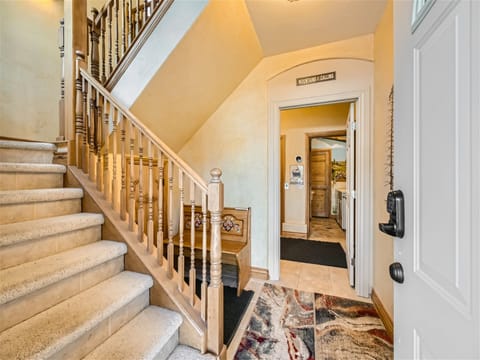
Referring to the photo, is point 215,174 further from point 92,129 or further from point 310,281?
point 310,281

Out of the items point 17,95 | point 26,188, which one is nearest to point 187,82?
point 26,188

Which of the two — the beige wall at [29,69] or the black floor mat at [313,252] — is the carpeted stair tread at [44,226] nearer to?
the beige wall at [29,69]

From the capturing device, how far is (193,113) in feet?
8.24

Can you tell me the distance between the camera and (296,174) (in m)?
4.45

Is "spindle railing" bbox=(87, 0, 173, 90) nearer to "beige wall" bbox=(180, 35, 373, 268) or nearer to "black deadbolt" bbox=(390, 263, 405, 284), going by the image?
"beige wall" bbox=(180, 35, 373, 268)

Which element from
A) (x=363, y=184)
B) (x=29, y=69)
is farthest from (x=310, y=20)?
(x=29, y=69)

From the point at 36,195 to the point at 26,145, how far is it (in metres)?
0.60

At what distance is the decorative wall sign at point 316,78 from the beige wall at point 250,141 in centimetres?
19

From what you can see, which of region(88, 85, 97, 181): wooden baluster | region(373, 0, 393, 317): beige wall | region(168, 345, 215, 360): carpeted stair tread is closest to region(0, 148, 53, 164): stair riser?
region(88, 85, 97, 181): wooden baluster

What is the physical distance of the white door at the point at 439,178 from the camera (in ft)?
1.31

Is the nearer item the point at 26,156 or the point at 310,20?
the point at 26,156

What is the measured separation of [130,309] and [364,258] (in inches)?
83.2

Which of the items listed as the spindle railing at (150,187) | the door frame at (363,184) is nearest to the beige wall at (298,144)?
the door frame at (363,184)

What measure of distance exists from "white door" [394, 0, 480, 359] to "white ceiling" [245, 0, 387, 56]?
144 centimetres
